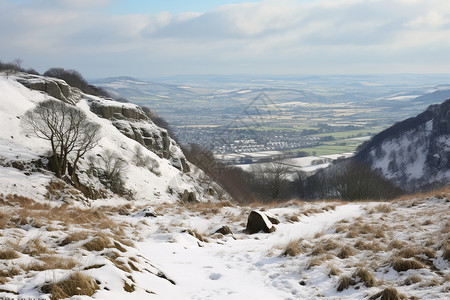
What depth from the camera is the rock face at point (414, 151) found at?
351 ft

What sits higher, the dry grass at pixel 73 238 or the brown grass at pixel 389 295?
the dry grass at pixel 73 238

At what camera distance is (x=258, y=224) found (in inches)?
589

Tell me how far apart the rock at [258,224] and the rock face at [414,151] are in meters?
99.4

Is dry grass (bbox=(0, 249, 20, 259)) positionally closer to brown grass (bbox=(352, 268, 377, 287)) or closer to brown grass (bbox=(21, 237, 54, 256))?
brown grass (bbox=(21, 237, 54, 256))

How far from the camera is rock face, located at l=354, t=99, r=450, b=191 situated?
106875mm

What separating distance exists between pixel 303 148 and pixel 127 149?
189 feet

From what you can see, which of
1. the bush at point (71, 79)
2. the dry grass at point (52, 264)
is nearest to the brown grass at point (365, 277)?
the dry grass at point (52, 264)

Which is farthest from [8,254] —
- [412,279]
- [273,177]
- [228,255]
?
[273,177]

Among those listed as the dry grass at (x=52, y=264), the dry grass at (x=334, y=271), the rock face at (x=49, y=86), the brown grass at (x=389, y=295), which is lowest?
the dry grass at (x=334, y=271)

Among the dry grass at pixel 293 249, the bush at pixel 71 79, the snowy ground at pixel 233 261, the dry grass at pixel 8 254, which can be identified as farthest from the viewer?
the bush at pixel 71 79

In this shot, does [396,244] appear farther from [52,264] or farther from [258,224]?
[52,264]

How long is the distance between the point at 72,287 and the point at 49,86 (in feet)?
179

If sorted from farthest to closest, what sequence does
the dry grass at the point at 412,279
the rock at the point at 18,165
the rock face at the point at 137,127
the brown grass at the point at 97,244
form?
the rock face at the point at 137,127
the rock at the point at 18,165
the brown grass at the point at 97,244
the dry grass at the point at 412,279

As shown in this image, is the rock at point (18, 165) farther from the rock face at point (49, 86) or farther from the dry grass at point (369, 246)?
the dry grass at point (369, 246)
